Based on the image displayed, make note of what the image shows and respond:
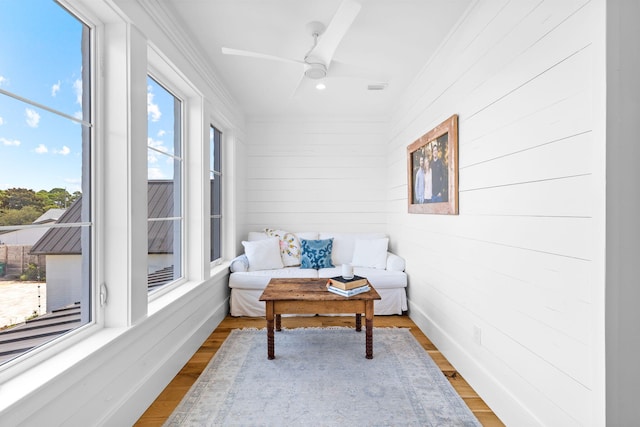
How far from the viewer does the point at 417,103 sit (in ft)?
10.3

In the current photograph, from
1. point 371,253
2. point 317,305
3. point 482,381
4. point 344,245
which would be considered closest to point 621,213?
point 482,381

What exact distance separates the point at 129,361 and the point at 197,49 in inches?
91.1

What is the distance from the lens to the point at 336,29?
1918 millimetres

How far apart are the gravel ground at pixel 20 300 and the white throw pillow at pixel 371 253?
3.03 meters

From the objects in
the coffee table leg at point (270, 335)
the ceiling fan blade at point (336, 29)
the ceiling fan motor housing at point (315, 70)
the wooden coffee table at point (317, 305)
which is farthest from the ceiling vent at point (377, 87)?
the coffee table leg at point (270, 335)

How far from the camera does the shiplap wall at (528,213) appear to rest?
119cm

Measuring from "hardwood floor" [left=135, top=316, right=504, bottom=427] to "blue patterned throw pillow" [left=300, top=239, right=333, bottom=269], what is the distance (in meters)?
0.70

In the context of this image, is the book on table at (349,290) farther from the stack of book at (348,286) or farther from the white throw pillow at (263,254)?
the white throw pillow at (263,254)

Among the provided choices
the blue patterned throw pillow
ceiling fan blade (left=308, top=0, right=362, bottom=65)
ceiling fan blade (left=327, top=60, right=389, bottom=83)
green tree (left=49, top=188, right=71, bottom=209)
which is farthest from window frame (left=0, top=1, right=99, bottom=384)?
the blue patterned throw pillow

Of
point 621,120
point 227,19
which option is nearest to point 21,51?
point 227,19

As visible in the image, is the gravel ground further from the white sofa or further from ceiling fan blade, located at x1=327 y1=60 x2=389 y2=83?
ceiling fan blade, located at x1=327 y1=60 x2=389 y2=83

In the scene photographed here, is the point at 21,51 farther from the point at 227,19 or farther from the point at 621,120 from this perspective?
the point at 621,120

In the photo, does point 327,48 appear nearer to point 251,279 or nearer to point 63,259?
point 63,259

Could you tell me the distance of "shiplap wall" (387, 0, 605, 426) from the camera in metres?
1.19
